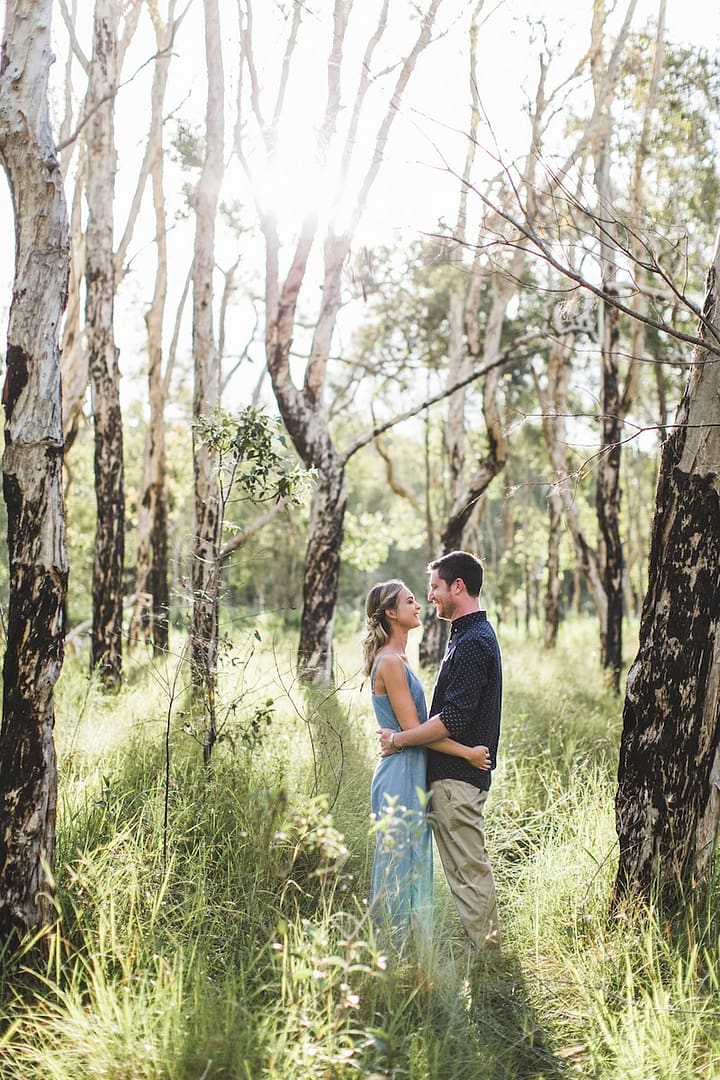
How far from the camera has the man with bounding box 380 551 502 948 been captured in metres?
4.24

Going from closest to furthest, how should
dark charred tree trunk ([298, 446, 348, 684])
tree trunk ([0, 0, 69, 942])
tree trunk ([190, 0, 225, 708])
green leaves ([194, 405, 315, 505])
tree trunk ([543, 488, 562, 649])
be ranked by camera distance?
tree trunk ([0, 0, 69, 942])
green leaves ([194, 405, 315, 505])
tree trunk ([190, 0, 225, 708])
dark charred tree trunk ([298, 446, 348, 684])
tree trunk ([543, 488, 562, 649])

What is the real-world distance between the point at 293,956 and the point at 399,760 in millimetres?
1169

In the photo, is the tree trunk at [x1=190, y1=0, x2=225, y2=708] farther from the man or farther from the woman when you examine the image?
the man

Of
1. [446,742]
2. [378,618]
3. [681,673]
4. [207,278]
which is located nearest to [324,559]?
[207,278]

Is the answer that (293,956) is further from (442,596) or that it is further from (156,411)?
(156,411)

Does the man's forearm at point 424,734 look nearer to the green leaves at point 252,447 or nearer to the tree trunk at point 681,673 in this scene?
the tree trunk at point 681,673

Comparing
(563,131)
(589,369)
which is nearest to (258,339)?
(563,131)

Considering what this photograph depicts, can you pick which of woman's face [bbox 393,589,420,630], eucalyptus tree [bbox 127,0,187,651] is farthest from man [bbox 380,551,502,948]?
eucalyptus tree [bbox 127,0,187,651]

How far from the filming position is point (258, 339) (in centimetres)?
2034

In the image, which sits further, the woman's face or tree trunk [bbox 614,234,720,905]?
the woman's face

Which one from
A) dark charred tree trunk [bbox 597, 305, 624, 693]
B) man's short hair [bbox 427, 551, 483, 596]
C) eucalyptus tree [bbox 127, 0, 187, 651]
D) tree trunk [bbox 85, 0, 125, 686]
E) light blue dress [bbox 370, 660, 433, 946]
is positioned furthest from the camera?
eucalyptus tree [bbox 127, 0, 187, 651]

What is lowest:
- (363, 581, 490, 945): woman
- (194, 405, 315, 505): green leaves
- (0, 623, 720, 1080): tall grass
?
(0, 623, 720, 1080): tall grass

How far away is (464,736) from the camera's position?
4.27 m

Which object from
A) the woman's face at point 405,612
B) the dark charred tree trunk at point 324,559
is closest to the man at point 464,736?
the woman's face at point 405,612
